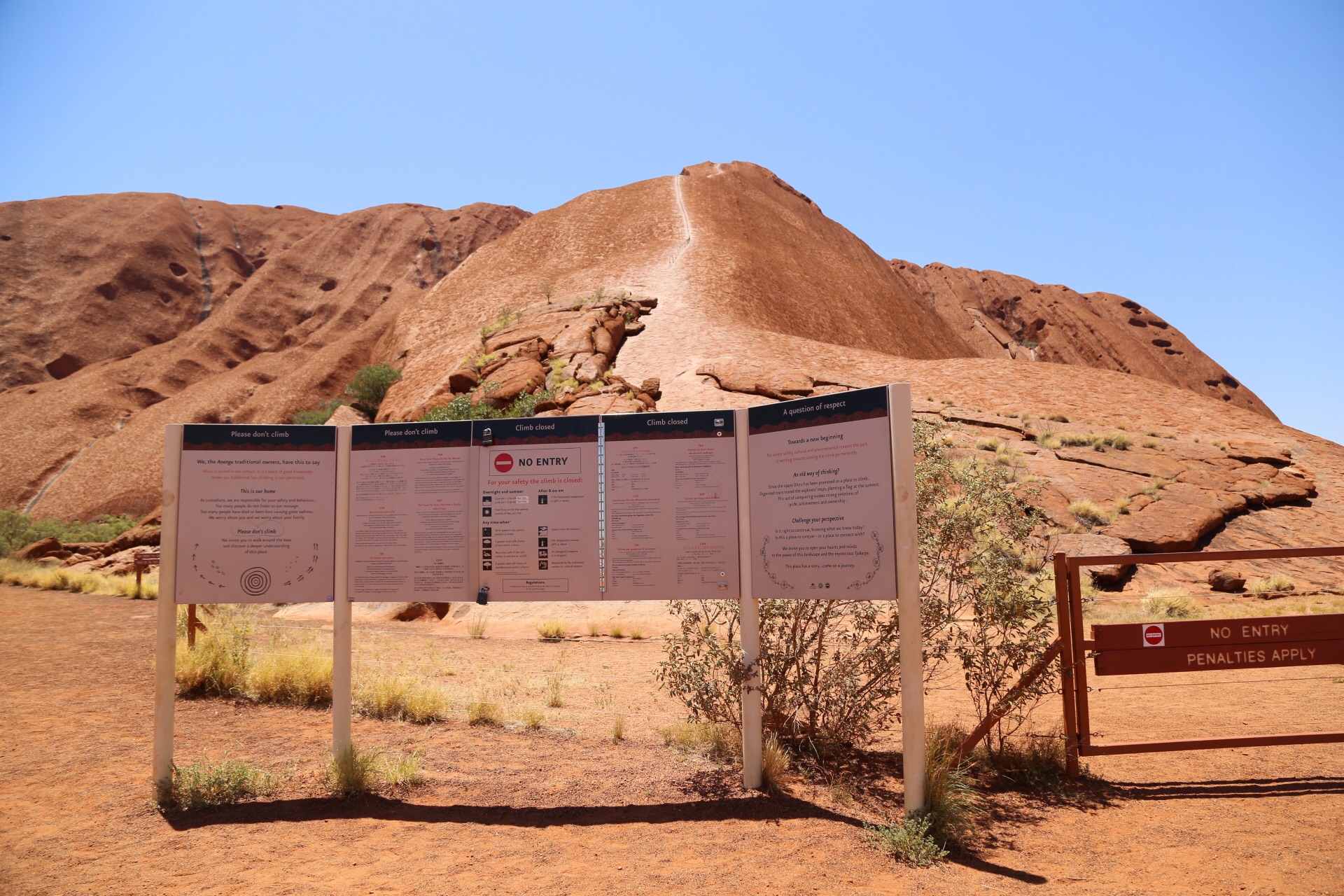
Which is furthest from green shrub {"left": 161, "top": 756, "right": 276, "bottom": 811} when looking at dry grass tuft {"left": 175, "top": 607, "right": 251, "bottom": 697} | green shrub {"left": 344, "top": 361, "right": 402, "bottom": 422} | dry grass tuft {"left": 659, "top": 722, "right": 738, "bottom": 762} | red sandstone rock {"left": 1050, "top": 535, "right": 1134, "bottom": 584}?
green shrub {"left": 344, "top": 361, "right": 402, "bottom": 422}

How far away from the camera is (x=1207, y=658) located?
576 cm

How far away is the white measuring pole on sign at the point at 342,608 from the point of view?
5641mm

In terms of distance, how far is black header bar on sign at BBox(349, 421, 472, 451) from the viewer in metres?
5.95

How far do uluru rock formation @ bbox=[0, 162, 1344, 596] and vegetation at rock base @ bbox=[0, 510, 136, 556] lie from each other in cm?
417

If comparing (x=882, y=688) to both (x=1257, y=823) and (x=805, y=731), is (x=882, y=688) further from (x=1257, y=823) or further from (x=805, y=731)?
(x=1257, y=823)

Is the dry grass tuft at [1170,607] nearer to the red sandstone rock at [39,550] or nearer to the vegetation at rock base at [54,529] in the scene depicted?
the red sandstone rock at [39,550]

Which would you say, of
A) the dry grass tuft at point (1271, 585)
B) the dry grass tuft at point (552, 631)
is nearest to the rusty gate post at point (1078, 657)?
the dry grass tuft at point (552, 631)

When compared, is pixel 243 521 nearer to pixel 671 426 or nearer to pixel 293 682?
pixel 671 426

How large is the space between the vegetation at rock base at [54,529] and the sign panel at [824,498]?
109 ft

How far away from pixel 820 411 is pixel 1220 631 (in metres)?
3.39

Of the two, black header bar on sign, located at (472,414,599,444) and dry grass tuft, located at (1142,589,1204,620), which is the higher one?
black header bar on sign, located at (472,414,599,444)

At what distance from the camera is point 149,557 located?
22.9 m

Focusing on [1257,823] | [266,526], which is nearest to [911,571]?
[1257,823]

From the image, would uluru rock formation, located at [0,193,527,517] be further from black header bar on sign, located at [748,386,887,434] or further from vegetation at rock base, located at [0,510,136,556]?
black header bar on sign, located at [748,386,887,434]
